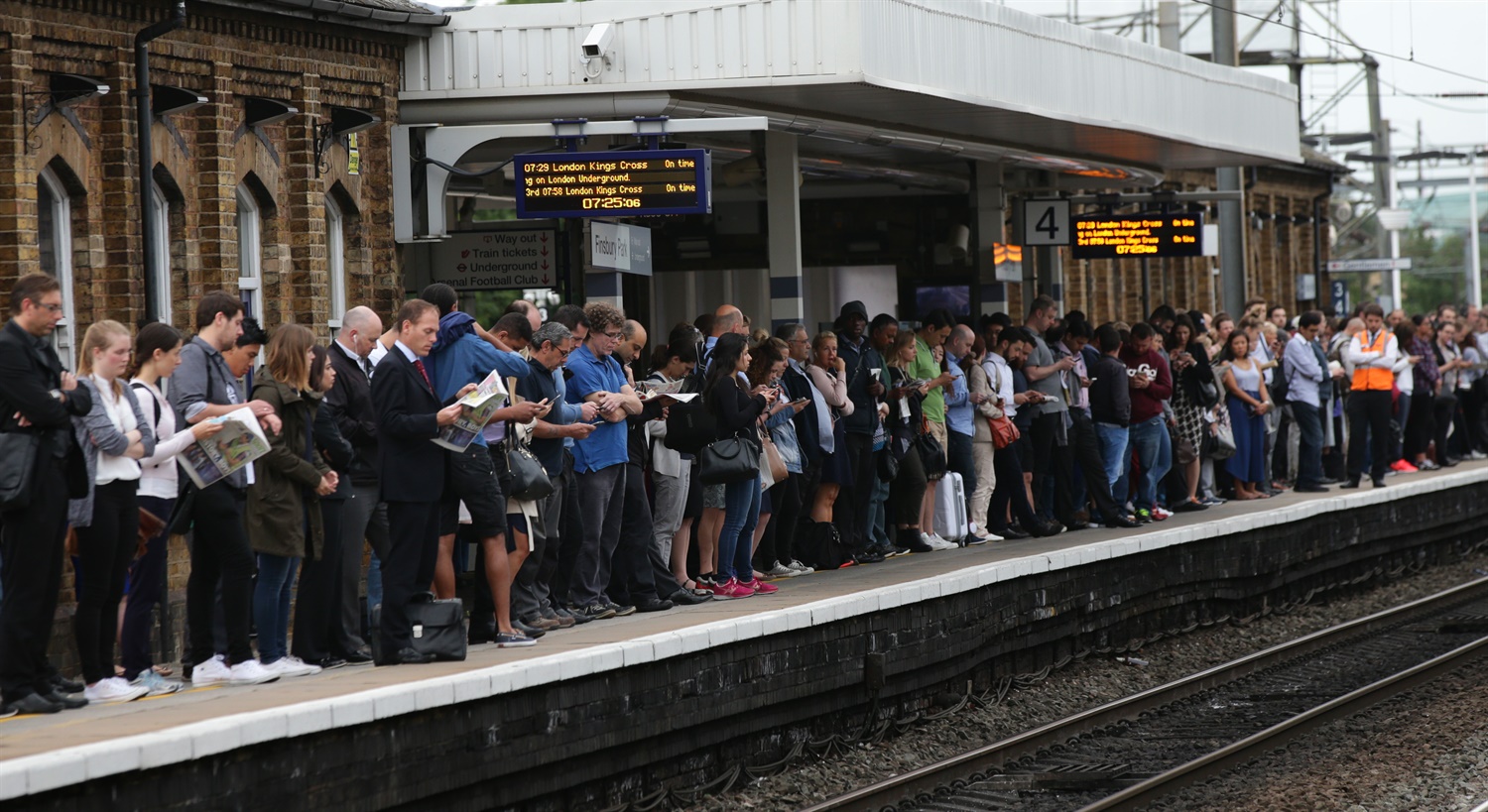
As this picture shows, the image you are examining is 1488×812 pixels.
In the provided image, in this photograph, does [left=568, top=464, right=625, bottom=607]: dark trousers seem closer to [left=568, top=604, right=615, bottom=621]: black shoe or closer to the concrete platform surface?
[left=568, top=604, right=615, bottom=621]: black shoe

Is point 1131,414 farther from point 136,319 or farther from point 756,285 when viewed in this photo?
point 136,319

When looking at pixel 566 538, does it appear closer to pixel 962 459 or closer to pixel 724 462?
pixel 724 462

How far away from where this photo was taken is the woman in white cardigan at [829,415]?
553 inches

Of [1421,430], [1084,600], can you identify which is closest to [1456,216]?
[1421,430]

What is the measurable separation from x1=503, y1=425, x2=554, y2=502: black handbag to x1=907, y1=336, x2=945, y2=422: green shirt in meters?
5.15

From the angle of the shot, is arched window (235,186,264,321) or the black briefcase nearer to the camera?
the black briefcase

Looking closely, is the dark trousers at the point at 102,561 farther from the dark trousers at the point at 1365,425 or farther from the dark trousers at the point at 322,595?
the dark trousers at the point at 1365,425

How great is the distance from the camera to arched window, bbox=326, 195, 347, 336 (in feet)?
49.8

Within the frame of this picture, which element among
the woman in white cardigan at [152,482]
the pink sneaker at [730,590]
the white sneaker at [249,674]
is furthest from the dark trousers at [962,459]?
the woman in white cardigan at [152,482]

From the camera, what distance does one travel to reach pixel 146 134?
12648 millimetres

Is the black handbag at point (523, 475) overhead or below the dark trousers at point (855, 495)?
overhead

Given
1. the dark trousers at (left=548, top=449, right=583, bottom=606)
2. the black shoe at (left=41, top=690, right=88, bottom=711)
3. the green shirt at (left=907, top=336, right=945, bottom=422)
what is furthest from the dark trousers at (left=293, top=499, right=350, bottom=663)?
the green shirt at (left=907, top=336, right=945, bottom=422)

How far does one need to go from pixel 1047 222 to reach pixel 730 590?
37.4 ft

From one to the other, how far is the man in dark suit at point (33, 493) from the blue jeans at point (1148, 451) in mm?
10870
